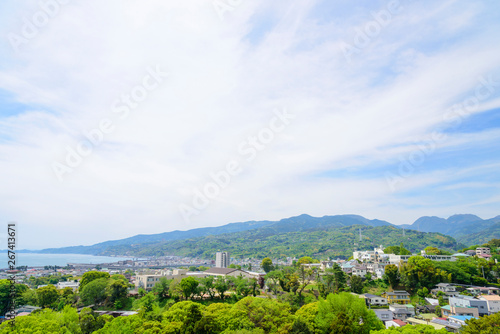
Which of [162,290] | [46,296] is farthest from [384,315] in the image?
[46,296]

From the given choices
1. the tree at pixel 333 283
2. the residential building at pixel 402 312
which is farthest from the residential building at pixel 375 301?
the tree at pixel 333 283

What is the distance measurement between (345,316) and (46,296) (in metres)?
31.6

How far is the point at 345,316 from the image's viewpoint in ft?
64.6

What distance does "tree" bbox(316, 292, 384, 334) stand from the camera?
19.3m

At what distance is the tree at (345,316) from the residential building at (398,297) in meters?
11.8

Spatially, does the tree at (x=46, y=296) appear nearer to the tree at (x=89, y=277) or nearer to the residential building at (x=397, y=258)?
the tree at (x=89, y=277)

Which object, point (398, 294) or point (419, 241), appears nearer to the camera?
point (398, 294)

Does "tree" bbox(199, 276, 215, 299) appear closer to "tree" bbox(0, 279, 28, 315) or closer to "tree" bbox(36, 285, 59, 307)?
"tree" bbox(36, 285, 59, 307)

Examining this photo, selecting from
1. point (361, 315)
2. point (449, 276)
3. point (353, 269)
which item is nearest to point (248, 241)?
point (353, 269)

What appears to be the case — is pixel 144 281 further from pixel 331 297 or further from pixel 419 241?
pixel 419 241

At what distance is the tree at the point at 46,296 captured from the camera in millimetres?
32188

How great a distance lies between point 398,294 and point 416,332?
54.4ft

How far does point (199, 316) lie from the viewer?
20.5 metres

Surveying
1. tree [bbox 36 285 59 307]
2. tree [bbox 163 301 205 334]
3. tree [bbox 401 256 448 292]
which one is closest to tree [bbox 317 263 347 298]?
tree [bbox 401 256 448 292]
